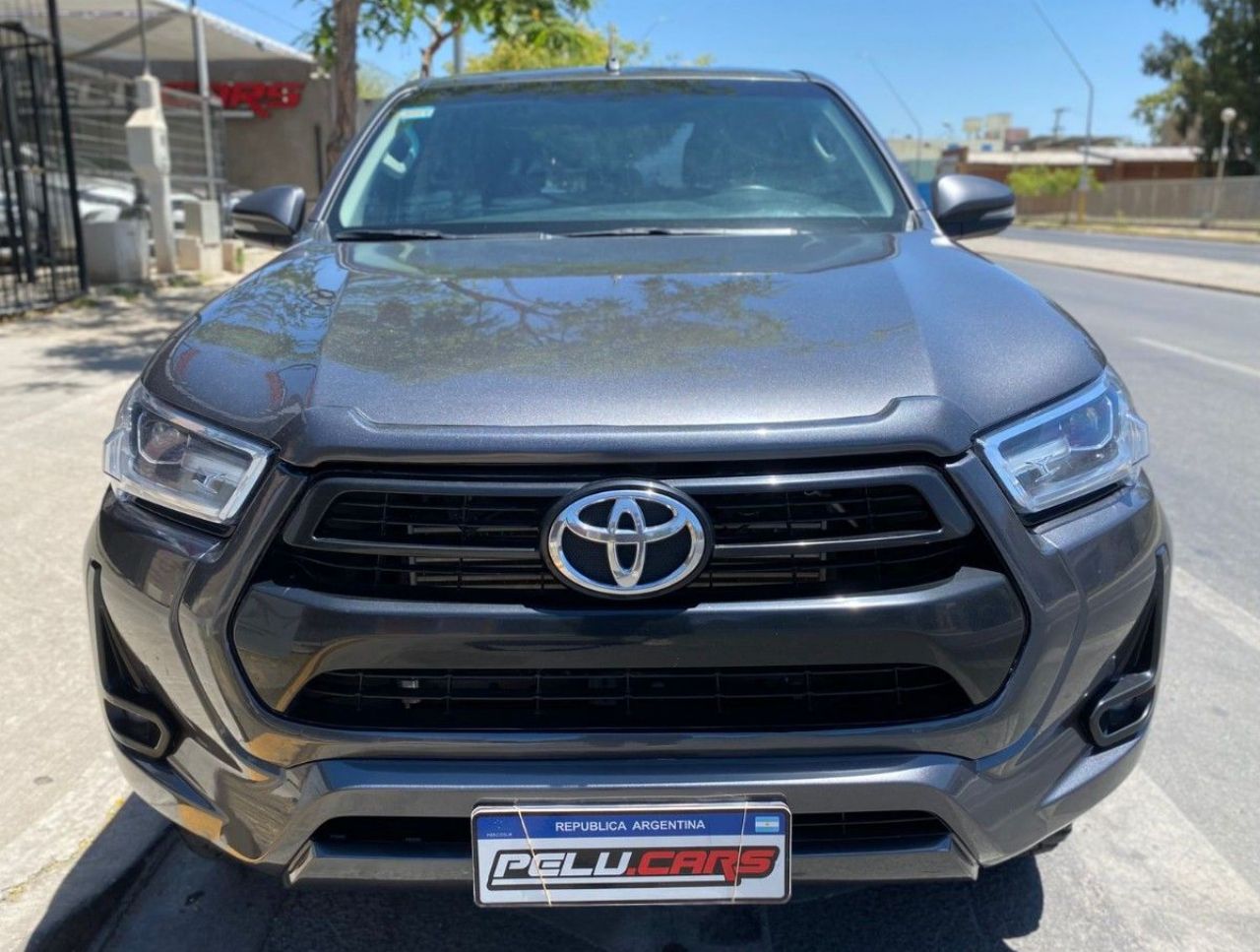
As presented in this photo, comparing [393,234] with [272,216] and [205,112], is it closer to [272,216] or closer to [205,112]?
[272,216]

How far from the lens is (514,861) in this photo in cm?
170

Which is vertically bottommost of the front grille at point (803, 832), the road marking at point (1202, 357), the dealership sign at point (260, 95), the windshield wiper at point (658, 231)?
the road marking at point (1202, 357)

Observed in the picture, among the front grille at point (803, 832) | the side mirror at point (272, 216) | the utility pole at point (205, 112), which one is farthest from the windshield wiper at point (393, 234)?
the utility pole at point (205, 112)

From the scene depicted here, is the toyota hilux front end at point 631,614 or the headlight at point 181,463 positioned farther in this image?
the headlight at point 181,463

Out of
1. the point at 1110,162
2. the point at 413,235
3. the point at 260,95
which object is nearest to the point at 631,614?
the point at 413,235

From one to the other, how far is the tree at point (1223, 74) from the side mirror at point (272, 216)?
64084 millimetres

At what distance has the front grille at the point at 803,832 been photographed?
1740 millimetres

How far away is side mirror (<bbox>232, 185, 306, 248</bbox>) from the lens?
10.6 feet

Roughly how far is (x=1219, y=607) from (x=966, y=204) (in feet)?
6.04

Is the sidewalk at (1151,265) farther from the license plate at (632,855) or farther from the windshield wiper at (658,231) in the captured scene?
the license plate at (632,855)

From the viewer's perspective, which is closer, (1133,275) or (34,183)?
(34,183)

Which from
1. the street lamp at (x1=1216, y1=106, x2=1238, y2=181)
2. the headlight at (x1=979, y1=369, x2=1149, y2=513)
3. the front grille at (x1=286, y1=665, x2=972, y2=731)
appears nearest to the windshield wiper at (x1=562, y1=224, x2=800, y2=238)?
the headlight at (x1=979, y1=369, x2=1149, y2=513)

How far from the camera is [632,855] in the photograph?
1.71m

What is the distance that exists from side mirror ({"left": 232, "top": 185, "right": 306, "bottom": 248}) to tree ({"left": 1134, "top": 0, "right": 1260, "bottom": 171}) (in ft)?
210
